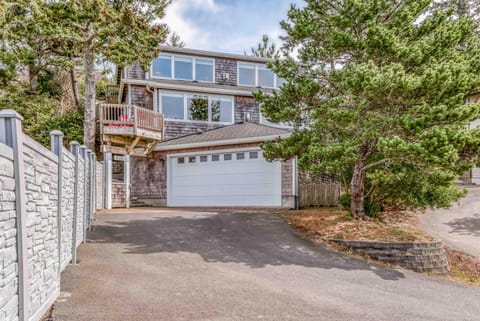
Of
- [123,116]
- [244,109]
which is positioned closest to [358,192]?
[123,116]

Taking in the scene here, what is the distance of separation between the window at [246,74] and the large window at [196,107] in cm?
169

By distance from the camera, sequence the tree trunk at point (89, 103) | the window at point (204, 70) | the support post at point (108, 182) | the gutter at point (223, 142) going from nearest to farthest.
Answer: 1. the gutter at point (223, 142)
2. the support post at point (108, 182)
3. the tree trunk at point (89, 103)
4. the window at point (204, 70)

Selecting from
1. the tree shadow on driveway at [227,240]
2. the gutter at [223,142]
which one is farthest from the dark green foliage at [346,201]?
the gutter at [223,142]

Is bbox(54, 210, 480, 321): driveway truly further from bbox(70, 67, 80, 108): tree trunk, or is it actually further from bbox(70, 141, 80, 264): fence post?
bbox(70, 67, 80, 108): tree trunk

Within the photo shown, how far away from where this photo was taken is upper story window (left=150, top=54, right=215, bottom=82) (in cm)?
1811

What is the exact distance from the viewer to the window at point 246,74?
19.7 metres

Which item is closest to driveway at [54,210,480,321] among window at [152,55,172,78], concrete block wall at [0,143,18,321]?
concrete block wall at [0,143,18,321]

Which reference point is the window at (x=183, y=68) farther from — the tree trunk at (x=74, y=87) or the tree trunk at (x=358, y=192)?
the tree trunk at (x=358, y=192)

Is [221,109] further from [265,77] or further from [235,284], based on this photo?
[235,284]

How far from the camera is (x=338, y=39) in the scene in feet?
27.8

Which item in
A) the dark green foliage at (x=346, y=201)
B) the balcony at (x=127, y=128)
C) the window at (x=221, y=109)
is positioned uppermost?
the window at (x=221, y=109)

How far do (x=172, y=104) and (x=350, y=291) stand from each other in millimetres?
13749

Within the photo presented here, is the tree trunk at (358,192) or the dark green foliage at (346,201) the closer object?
the tree trunk at (358,192)

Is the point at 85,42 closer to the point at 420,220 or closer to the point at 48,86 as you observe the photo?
the point at 48,86
